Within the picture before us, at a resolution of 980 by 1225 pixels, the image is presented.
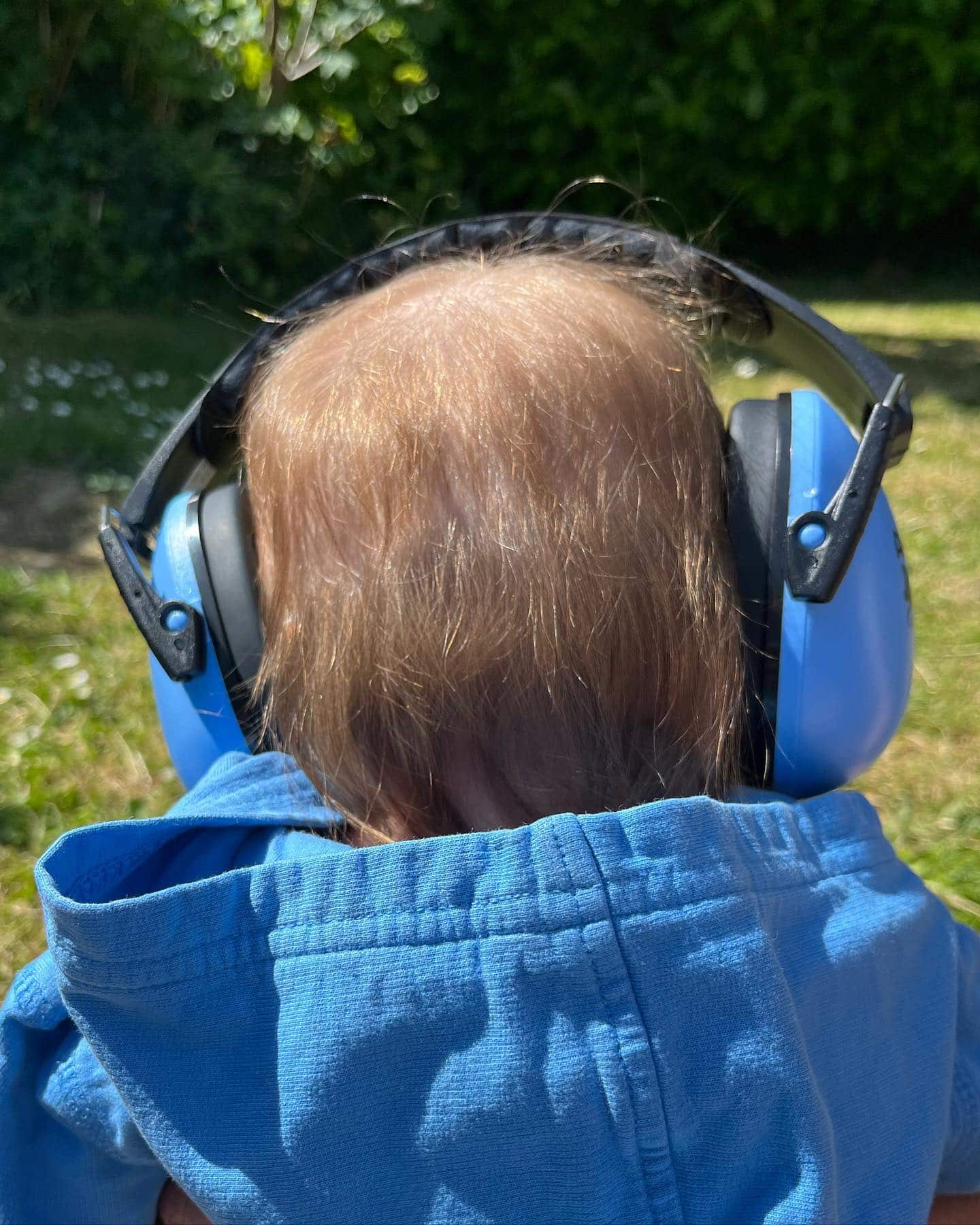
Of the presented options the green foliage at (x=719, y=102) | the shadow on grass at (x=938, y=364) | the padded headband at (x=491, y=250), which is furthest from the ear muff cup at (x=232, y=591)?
the green foliage at (x=719, y=102)

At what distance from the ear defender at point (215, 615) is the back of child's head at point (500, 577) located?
0.09 metres

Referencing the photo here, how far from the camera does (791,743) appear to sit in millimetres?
1117

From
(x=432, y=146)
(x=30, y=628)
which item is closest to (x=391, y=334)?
(x=30, y=628)

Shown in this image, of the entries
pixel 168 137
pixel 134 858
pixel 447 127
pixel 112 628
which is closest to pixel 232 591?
pixel 134 858

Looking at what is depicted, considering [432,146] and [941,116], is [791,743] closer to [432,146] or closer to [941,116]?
[432,146]

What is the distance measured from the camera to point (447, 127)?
29.6 ft

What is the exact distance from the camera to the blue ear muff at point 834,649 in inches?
43.2

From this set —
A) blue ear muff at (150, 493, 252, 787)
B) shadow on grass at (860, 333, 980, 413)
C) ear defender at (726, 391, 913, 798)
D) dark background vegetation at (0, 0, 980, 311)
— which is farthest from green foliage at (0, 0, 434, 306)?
ear defender at (726, 391, 913, 798)

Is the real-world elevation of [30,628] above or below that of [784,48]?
below

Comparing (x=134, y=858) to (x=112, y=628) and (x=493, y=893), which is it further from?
(x=112, y=628)

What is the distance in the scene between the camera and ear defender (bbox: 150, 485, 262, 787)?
1182 mm

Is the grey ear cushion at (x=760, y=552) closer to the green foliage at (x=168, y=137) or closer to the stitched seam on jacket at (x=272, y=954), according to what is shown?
the stitched seam on jacket at (x=272, y=954)

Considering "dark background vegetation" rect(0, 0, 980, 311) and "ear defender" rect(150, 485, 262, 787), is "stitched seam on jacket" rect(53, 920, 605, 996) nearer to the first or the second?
"ear defender" rect(150, 485, 262, 787)

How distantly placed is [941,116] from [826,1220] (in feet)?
31.9
